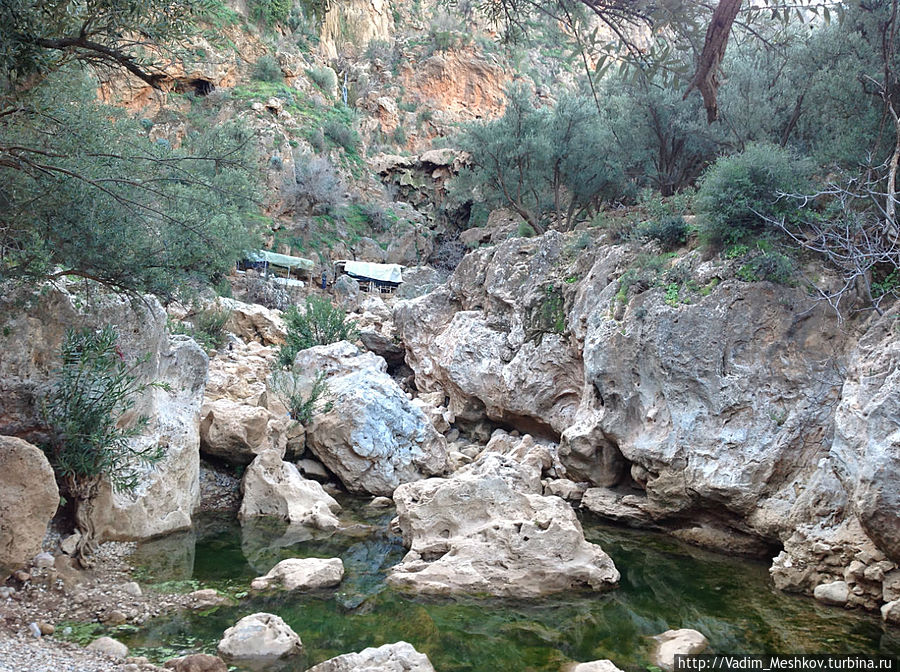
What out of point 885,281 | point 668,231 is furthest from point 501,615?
point 668,231

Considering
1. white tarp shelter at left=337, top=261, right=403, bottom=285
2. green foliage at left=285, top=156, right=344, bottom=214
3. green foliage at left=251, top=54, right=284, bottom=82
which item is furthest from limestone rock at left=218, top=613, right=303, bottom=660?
green foliage at left=251, top=54, right=284, bottom=82

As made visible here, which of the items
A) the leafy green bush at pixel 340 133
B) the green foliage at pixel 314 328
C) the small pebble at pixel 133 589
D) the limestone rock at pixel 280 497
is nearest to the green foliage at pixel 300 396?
the limestone rock at pixel 280 497

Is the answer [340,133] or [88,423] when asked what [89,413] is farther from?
[340,133]

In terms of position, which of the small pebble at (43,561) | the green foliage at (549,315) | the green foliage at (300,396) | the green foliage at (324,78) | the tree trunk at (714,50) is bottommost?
A: the small pebble at (43,561)

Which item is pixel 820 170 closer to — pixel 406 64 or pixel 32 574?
pixel 32 574

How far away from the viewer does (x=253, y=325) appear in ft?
58.3

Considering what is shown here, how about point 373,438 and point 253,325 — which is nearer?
point 373,438

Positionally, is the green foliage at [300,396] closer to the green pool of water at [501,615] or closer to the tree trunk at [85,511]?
the green pool of water at [501,615]

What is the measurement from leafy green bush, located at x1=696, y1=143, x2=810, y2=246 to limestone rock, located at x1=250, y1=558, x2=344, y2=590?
6.86 meters

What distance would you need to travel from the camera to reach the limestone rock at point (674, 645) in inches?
214

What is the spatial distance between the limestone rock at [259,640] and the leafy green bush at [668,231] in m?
8.15

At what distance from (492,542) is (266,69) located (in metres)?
35.4

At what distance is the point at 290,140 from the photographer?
1367 inches

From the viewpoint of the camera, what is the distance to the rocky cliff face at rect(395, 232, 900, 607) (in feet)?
22.1
